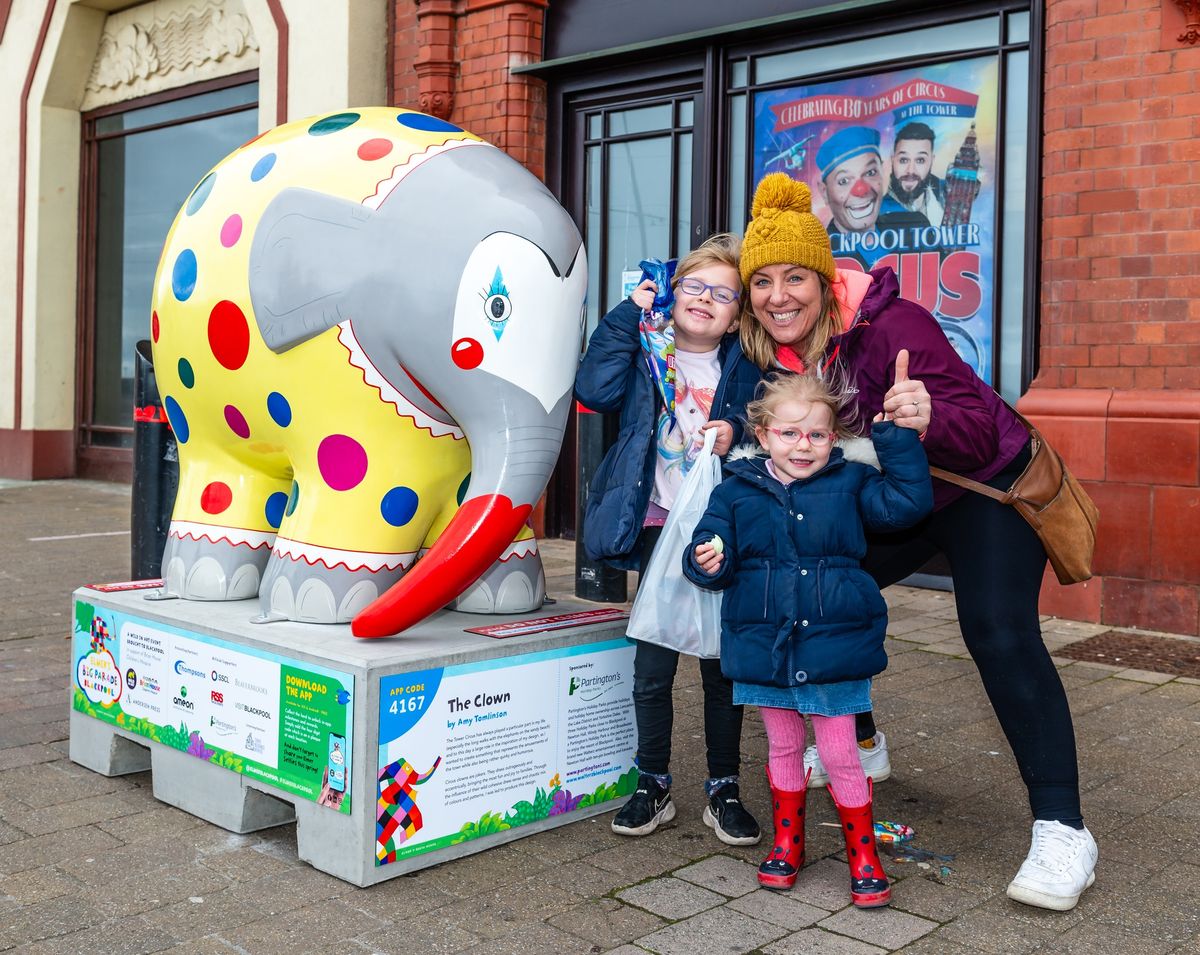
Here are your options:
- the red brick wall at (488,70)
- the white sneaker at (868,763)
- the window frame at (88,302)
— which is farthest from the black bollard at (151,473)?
the window frame at (88,302)

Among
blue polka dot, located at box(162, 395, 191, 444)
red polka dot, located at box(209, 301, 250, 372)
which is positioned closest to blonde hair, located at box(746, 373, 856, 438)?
red polka dot, located at box(209, 301, 250, 372)

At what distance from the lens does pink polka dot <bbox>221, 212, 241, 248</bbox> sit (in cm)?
338

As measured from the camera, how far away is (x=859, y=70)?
7508 millimetres

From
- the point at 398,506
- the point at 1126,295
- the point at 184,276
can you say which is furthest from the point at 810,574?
the point at 1126,295

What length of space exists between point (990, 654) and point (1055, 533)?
325mm

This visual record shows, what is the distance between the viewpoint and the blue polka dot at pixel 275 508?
370 centimetres

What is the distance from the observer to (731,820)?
331 centimetres

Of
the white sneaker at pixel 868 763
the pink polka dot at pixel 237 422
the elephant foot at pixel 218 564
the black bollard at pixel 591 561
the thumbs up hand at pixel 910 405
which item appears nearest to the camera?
the thumbs up hand at pixel 910 405

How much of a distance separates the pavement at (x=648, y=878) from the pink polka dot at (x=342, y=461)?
93cm

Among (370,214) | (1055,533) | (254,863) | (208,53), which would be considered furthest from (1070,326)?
(208,53)

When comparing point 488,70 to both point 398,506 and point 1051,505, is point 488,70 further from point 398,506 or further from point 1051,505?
point 1051,505

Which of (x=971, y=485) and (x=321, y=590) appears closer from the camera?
(x=971, y=485)

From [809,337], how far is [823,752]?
100 cm

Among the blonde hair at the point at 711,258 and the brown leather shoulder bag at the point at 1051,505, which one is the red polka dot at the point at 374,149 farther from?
the brown leather shoulder bag at the point at 1051,505
